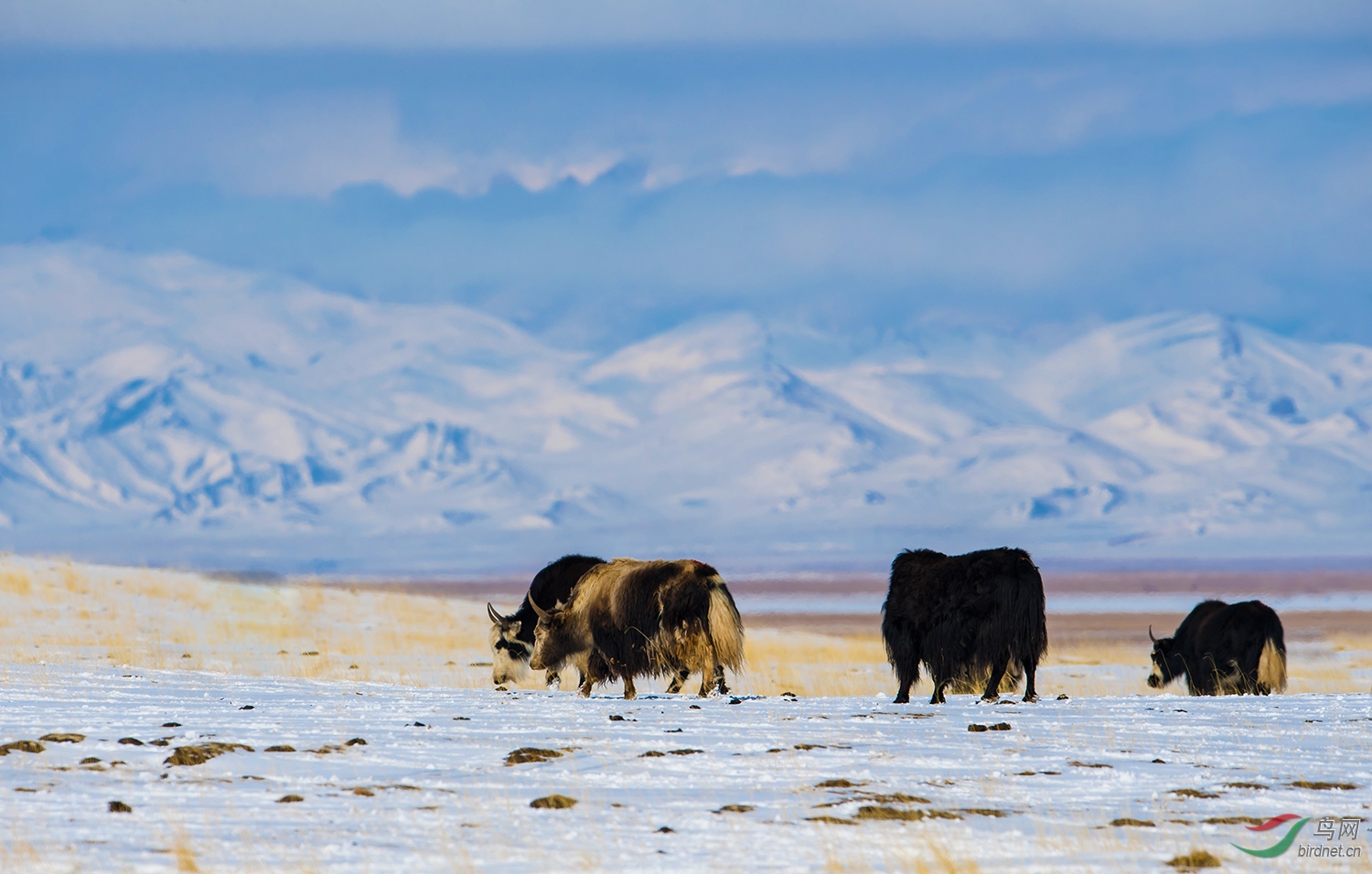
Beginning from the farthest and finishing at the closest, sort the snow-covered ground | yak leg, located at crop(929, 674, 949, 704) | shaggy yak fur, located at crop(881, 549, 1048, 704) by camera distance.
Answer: yak leg, located at crop(929, 674, 949, 704)
shaggy yak fur, located at crop(881, 549, 1048, 704)
the snow-covered ground

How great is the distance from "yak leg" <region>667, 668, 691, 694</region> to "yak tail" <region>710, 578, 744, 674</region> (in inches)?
13.9

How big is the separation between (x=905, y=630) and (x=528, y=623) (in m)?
5.90

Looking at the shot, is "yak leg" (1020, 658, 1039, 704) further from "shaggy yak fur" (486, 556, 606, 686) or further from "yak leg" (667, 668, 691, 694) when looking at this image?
"shaggy yak fur" (486, 556, 606, 686)

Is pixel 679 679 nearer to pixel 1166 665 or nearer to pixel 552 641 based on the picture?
pixel 552 641

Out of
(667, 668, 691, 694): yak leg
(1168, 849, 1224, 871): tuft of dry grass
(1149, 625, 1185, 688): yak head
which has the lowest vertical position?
(1168, 849, 1224, 871): tuft of dry grass

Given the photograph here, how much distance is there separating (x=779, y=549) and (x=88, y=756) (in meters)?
154

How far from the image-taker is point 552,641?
17391 mm

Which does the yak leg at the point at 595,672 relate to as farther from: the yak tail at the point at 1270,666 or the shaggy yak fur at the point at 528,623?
the yak tail at the point at 1270,666

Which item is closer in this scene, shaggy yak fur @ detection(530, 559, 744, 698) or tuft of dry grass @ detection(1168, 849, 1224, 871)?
tuft of dry grass @ detection(1168, 849, 1224, 871)

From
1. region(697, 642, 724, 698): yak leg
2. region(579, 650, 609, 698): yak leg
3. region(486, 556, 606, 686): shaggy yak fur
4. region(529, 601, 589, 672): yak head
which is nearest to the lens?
region(697, 642, 724, 698): yak leg

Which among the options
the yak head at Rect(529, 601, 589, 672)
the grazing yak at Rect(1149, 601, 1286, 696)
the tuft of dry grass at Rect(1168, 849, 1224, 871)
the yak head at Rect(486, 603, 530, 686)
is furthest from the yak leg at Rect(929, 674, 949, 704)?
the yak head at Rect(486, 603, 530, 686)

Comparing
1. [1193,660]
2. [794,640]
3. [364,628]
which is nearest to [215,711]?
[1193,660]

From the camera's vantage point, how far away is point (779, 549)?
6452 inches

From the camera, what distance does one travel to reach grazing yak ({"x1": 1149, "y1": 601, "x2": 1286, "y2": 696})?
1819 cm
